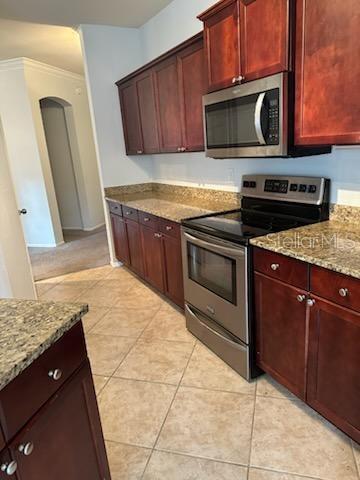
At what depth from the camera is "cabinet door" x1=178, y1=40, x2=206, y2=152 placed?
2.54 metres

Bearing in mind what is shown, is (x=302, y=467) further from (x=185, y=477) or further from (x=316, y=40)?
(x=316, y=40)

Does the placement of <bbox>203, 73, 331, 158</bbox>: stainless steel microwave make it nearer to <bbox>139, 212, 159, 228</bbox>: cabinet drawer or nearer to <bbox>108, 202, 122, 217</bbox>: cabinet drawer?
<bbox>139, 212, 159, 228</bbox>: cabinet drawer

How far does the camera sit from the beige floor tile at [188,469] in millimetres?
1490

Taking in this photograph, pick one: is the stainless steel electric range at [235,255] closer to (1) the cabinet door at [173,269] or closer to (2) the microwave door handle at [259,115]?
(1) the cabinet door at [173,269]

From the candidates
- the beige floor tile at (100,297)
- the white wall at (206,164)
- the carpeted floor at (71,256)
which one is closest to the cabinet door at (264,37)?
the white wall at (206,164)

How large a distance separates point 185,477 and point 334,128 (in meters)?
1.76

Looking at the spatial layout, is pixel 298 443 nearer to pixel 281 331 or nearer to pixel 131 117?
pixel 281 331

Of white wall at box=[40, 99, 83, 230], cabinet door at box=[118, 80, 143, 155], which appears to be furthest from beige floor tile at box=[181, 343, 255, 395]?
white wall at box=[40, 99, 83, 230]

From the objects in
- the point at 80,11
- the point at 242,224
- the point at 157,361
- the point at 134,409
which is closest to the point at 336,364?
the point at 242,224

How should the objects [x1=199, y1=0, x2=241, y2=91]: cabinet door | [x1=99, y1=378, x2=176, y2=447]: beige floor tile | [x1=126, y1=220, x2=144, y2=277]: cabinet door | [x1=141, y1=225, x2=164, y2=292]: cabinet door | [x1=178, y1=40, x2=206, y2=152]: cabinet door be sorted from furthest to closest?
[x1=126, y1=220, x2=144, y2=277]: cabinet door < [x1=141, y1=225, x2=164, y2=292]: cabinet door < [x1=178, y1=40, x2=206, y2=152]: cabinet door < [x1=199, y1=0, x2=241, y2=91]: cabinet door < [x1=99, y1=378, x2=176, y2=447]: beige floor tile

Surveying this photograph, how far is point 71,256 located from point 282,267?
3879 mm

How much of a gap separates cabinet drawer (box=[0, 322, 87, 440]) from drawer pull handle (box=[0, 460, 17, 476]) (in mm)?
60

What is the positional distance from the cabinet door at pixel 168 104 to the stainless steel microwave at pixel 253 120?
65 centimetres

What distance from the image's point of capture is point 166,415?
184cm
